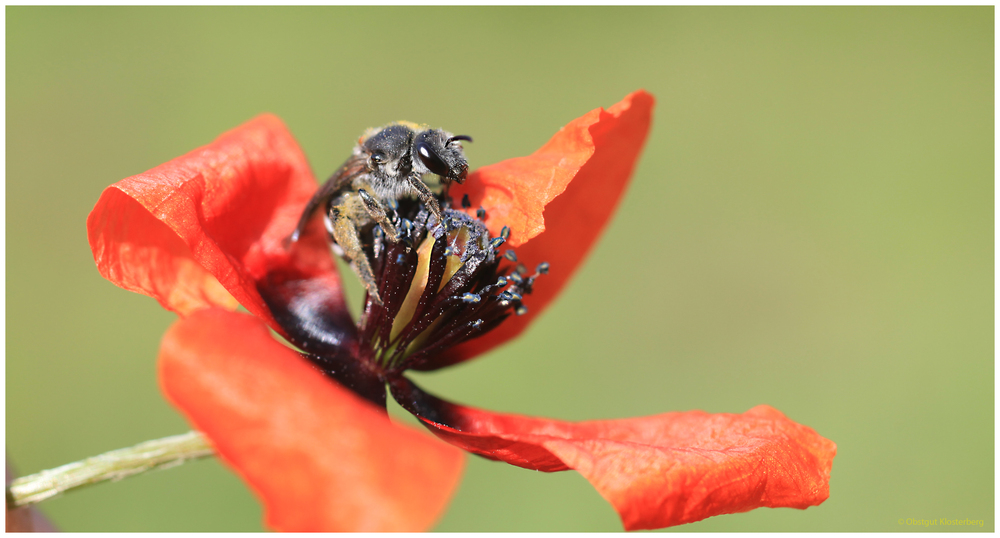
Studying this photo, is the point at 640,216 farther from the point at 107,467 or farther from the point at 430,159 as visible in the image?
the point at 107,467

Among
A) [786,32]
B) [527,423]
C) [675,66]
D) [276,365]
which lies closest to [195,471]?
[527,423]

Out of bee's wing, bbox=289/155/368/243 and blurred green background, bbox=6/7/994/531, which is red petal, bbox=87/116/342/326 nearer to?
bee's wing, bbox=289/155/368/243

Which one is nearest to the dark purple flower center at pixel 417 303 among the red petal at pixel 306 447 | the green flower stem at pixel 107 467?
the green flower stem at pixel 107 467

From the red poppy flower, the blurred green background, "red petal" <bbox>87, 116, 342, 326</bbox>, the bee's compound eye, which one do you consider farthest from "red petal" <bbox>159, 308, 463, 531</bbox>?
the blurred green background

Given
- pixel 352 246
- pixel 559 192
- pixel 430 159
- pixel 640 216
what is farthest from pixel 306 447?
pixel 640 216

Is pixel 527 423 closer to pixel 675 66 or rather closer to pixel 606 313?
pixel 606 313

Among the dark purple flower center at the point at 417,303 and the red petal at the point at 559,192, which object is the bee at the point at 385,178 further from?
the red petal at the point at 559,192
